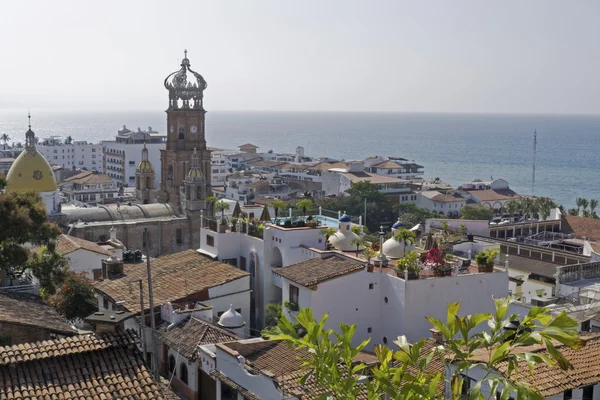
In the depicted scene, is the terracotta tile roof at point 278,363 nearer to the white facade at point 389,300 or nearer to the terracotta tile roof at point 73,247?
the white facade at point 389,300

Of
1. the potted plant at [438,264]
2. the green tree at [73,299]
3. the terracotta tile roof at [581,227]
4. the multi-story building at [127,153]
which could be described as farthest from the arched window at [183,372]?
the multi-story building at [127,153]

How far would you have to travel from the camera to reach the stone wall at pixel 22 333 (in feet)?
55.2

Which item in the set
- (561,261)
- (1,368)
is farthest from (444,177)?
(1,368)

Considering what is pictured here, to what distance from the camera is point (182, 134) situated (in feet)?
176

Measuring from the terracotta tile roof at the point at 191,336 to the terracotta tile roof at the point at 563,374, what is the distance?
26.6 feet

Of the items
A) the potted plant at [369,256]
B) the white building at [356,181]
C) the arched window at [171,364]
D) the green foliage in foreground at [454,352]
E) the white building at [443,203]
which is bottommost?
the white building at [443,203]

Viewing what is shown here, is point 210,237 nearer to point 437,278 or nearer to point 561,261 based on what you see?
point 437,278

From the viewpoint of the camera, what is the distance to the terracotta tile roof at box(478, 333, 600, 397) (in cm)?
1410

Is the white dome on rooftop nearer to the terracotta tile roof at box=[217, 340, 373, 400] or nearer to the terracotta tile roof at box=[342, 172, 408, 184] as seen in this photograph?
the terracotta tile roof at box=[217, 340, 373, 400]

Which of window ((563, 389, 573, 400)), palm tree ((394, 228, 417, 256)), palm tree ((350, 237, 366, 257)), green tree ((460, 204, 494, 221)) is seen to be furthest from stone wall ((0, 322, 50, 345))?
green tree ((460, 204, 494, 221))

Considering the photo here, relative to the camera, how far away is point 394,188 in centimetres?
8481

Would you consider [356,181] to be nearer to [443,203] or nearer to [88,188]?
[443,203]

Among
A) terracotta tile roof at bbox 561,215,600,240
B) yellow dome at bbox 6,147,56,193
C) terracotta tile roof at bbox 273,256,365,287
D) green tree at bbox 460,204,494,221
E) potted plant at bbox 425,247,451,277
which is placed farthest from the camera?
green tree at bbox 460,204,494,221

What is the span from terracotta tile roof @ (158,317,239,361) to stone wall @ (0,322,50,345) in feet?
12.9
